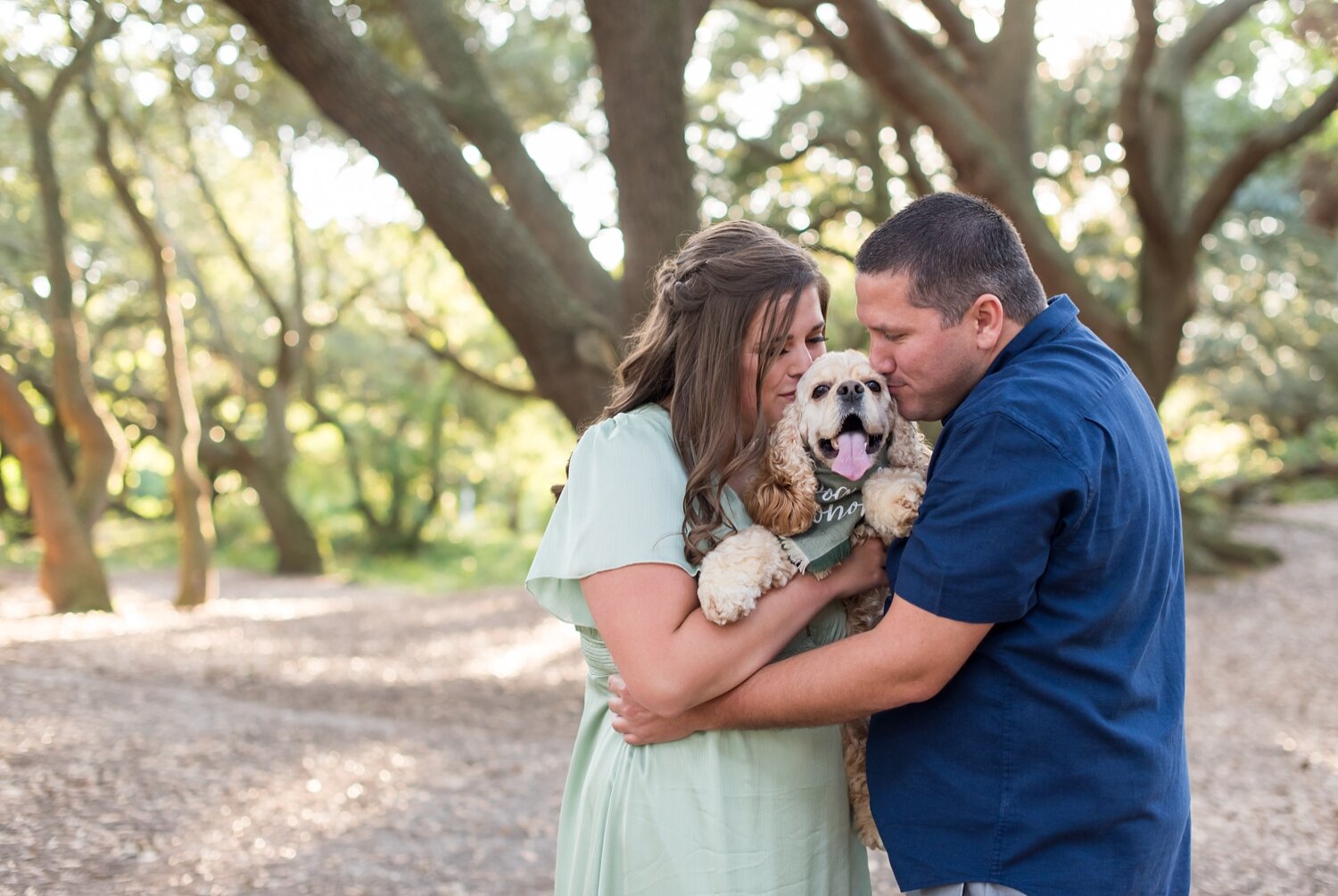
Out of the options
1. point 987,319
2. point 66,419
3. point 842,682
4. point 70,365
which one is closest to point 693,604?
point 842,682

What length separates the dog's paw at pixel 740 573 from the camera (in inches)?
90.5

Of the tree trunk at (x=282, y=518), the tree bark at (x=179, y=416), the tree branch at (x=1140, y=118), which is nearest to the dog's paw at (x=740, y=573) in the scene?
the tree branch at (x=1140, y=118)

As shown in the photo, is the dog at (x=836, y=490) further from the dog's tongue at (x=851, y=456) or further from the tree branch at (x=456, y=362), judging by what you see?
the tree branch at (x=456, y=362)

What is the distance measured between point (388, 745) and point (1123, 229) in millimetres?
13632

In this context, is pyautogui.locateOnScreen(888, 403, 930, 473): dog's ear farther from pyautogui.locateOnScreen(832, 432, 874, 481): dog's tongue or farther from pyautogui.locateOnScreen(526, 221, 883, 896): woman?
pyautogui.locateOnScreen(526, 221, 883, 896): woman

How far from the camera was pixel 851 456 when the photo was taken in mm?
2656

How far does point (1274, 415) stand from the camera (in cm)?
1962

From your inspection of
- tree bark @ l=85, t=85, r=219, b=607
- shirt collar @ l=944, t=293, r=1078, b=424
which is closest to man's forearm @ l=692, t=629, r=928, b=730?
shirt collar @ l=944, t=293, r=1078, b=424

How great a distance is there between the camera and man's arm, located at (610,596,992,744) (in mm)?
2035

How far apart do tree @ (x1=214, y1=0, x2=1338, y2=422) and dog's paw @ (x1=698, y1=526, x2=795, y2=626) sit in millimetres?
4379

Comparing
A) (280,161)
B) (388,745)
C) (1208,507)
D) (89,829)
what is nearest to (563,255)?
(388,745)

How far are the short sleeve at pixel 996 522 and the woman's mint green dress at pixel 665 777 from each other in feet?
2.03

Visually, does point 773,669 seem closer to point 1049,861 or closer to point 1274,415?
point 1049,861

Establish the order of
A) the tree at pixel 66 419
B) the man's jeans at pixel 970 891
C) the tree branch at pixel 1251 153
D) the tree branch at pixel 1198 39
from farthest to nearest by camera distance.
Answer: the tree at pixel 66 419 < the tree branch at pixel 1198 39 < the tree branch at pixel 1251 153 < the man's jeans at pixel 970 891
